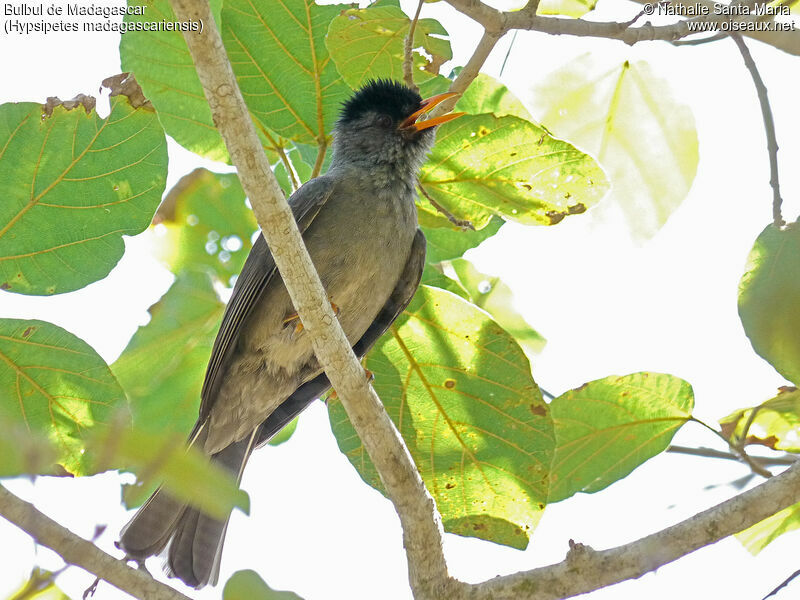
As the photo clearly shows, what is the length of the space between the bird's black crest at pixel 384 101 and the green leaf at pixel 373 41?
0.74m

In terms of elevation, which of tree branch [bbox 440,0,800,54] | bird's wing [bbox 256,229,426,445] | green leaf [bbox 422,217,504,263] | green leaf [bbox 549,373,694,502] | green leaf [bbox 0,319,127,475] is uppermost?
tree branch [bbox 440,0,800,54]

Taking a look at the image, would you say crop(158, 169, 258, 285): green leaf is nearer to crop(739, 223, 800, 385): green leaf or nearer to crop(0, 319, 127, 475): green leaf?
crop(0, 319, 127, 475): green leaf

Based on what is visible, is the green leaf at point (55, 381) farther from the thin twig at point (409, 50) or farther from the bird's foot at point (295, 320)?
the thin twig at point (409, 50)

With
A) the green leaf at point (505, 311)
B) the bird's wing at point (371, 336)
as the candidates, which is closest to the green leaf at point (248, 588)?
the bird's wing at point (371, 336)

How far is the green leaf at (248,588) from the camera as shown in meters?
1.23

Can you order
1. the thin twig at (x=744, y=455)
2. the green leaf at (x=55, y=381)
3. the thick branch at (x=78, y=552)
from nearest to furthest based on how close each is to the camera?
the thick branch at (x=78, y=552), the green leaf at (x=55, y=381), the thin twig at (x=744, y=455)

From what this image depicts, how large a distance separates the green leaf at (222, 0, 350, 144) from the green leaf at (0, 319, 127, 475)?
49.3 inches

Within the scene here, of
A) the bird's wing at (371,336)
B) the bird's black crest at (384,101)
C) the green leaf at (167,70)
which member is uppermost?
the bird's black crest at (384,101)

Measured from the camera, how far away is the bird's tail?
3680mm

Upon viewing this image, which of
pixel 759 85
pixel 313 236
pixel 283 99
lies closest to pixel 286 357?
pixel 313 236

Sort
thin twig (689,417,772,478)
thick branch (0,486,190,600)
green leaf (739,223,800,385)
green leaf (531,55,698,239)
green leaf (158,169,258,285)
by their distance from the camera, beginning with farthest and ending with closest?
green leaf (158,169,258,285) < green leaf (531,55,698,239) < thin twig (689,417,772,478) < green leaf (739,223,800,385) < thick branch (0,486,190,600)

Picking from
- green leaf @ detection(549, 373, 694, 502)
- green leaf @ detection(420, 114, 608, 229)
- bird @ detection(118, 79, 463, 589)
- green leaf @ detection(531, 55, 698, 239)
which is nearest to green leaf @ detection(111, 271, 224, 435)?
bird @ detection(118, 79, 463, 589)

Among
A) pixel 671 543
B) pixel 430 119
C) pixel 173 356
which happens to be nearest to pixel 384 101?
pixel 430 119

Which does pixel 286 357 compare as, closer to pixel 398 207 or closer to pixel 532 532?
pixel 398 207
